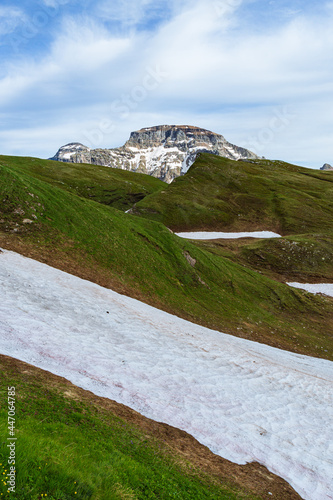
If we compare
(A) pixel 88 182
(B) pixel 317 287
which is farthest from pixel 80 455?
(A) pixel 88 182

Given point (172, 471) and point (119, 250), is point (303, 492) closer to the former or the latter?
point (172, 471)

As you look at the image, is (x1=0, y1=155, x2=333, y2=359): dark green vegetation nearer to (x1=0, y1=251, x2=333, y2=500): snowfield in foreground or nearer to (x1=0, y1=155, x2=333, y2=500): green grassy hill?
(x1=0, y1=155, x2=333, y2=500): green grassy hill

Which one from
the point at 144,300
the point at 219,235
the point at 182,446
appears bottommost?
the point at 182,446

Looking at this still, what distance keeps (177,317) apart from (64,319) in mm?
13745

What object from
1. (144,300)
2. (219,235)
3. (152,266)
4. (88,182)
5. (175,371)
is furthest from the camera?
(88,182)

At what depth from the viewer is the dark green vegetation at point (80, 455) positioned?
636 centimetres

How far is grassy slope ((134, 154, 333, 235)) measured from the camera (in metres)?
92.2

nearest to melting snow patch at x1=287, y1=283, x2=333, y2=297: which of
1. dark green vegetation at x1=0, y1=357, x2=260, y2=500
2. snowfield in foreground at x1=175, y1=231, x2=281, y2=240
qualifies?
snowfield in foreground at x1=175, y1=231, x2=281, y2=240

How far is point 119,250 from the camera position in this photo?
36.4 m

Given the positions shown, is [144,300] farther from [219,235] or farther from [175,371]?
[219,235]

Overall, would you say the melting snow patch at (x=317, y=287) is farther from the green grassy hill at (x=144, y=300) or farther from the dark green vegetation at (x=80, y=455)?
the dark green vegetation at (x=80, y=455)

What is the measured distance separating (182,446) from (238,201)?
10107cm

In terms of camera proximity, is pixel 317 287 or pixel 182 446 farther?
pixel 317 287

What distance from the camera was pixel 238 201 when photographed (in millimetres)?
106750
